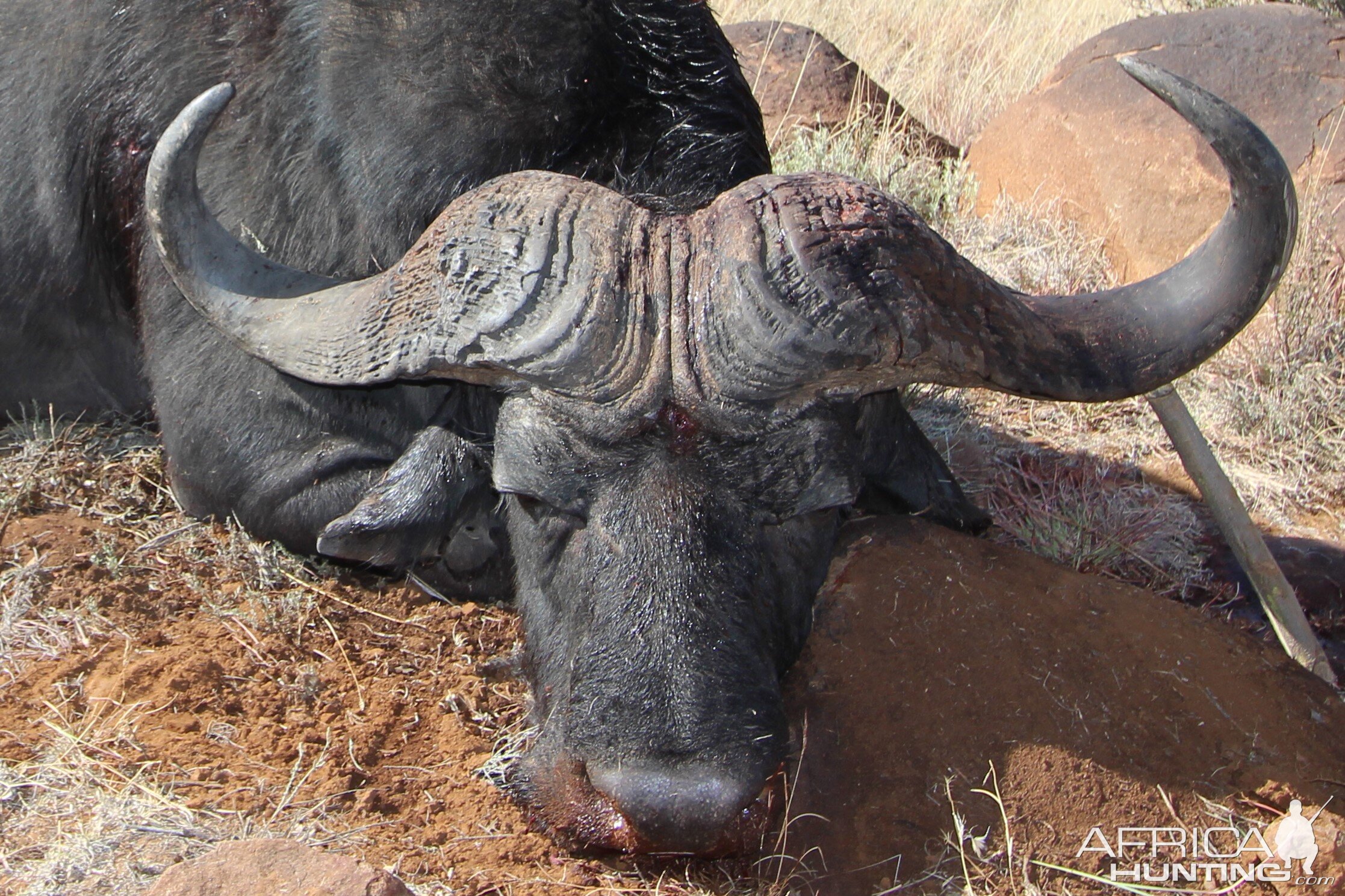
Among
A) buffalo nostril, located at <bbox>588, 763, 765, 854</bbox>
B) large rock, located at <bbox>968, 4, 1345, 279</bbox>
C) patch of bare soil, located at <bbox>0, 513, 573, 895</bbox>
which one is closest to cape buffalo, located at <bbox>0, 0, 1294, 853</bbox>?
buffalo nostril, located at <bbox>588, 763, 765, 854</bbox>

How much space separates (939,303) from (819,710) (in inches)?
44.4

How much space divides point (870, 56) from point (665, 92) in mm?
6912

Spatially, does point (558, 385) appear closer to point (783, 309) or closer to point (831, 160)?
point (783, 309)

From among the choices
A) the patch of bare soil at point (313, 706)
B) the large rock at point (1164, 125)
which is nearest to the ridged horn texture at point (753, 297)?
the patch of bare soil at point (313, 706)

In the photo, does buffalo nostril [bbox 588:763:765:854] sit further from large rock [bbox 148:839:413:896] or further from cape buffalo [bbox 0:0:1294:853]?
large rock [bbox 148:839:413:896]

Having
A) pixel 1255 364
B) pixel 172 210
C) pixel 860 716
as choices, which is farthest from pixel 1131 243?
pixel 172 210

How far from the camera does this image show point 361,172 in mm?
3396

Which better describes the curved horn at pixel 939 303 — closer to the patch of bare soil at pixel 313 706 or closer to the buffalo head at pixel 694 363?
the buffalo head at pixel 694 363

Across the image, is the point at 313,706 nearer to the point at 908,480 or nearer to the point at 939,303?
the point at 908,480

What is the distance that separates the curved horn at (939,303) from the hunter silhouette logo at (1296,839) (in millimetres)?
1190

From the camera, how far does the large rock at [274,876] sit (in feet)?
7.29

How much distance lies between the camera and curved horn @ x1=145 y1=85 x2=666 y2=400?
8.59ft

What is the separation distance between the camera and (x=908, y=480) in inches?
146

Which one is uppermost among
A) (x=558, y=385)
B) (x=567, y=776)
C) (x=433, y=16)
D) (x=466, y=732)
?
(x=433, y=16)
